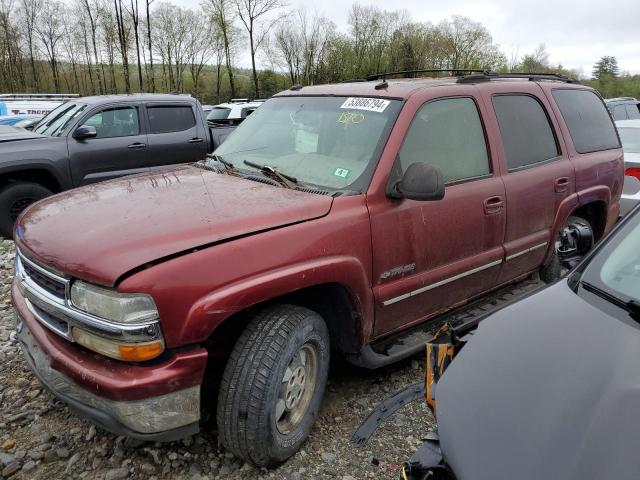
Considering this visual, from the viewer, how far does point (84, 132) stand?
6.73 m

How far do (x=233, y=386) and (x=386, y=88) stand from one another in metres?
2.06

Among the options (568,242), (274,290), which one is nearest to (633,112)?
(568,242)

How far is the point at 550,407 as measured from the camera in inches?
57.7

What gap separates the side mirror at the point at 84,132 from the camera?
6.72 meters

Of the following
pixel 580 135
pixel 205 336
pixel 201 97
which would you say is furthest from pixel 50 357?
pixel 201 97

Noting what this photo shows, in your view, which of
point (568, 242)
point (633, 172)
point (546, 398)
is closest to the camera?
point (546, 398)

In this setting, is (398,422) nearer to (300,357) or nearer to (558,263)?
(300,357)

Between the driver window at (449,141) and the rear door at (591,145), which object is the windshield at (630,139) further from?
the driver window at (449,141)

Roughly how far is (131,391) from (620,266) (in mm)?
2020

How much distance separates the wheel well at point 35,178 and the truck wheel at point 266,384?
17.3 feet

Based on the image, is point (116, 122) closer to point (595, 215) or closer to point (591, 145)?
point (591, 145)

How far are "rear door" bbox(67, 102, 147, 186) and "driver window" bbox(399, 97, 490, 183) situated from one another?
537cm

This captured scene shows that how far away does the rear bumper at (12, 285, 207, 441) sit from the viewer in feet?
6.65

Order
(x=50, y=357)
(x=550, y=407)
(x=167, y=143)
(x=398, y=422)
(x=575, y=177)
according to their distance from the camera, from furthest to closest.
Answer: (x=167, y=143) < (x=575, y=177) < (x=398, y=422) < (x=50, y=357) < (x=550, y=407)
